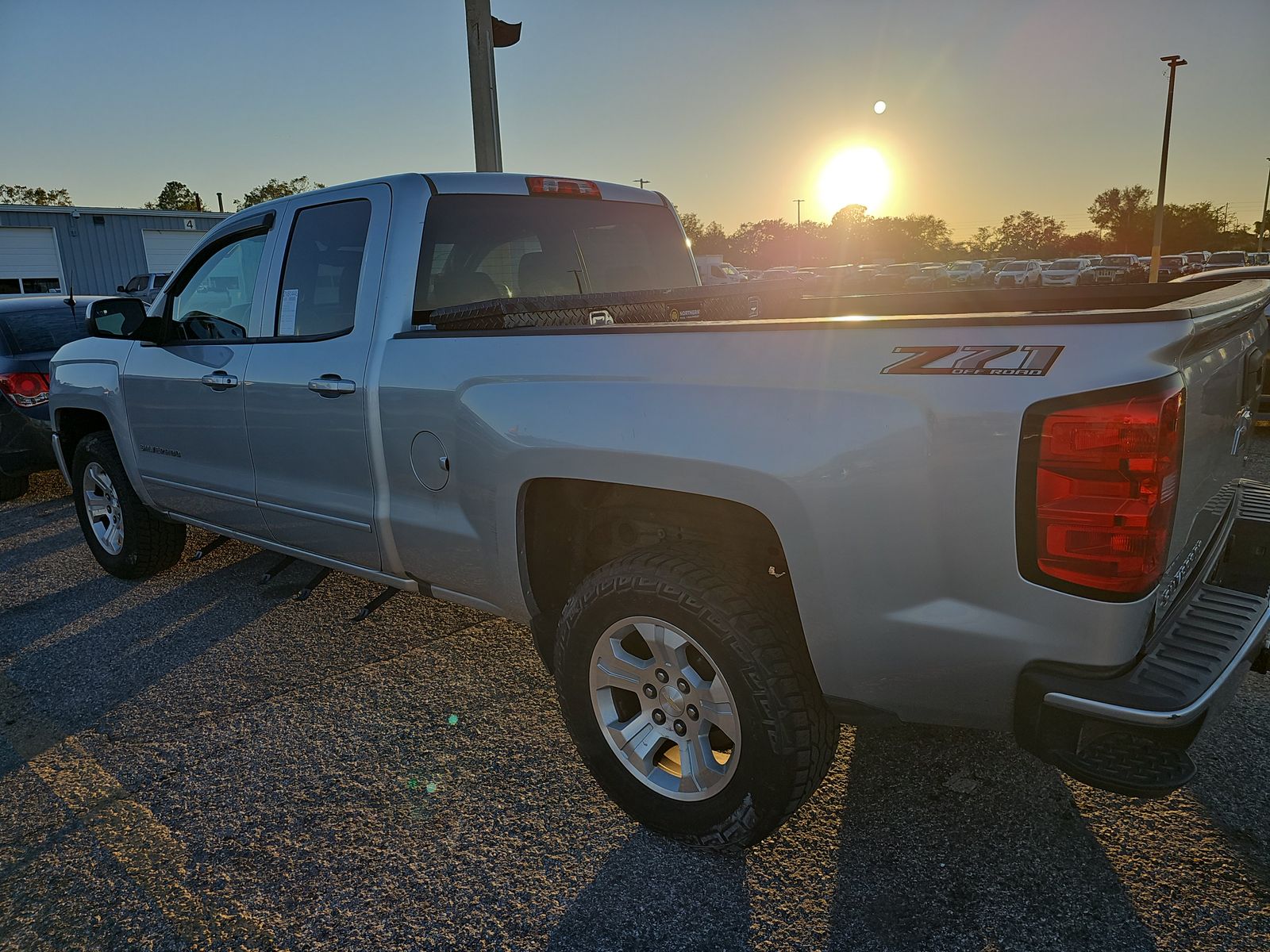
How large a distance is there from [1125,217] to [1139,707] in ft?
312

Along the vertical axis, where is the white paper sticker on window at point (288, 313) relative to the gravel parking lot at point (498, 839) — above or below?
above

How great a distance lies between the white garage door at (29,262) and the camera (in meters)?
32.8

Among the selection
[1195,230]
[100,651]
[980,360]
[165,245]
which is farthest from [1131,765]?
[1195,230]

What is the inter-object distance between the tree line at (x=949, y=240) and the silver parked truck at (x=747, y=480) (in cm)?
6553

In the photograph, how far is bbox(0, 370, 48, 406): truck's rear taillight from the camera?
260 inches

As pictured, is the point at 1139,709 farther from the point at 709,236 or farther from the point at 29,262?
the point at 709,236

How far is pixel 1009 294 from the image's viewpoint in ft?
9.37

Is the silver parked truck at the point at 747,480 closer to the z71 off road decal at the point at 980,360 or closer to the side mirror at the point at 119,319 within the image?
the z71 off road decal at the point at 980,360

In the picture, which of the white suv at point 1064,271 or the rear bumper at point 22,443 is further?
the white suv at point 1064,271

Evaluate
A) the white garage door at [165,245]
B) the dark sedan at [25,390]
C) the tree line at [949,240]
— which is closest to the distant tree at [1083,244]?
the tree line at [949,240]

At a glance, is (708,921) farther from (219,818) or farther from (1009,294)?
(1009,294)

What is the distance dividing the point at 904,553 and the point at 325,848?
1851 mm

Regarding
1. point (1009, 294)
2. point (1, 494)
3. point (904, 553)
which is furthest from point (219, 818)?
point (1, 494)

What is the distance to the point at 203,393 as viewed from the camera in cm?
395
